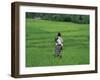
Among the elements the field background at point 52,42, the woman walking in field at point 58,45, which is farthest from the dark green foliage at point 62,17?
the woman walking in field at point 58,45

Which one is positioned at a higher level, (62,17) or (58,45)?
(62,17)

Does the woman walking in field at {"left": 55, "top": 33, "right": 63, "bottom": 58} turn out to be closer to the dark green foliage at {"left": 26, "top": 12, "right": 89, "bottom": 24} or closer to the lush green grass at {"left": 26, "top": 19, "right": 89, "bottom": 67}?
the lush green grass at {"left": 26, "top": 19, "right": 89, "bottom": 67}

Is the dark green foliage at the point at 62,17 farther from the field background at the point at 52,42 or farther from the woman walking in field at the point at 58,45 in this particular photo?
the woman walking in field at the point at 58,45

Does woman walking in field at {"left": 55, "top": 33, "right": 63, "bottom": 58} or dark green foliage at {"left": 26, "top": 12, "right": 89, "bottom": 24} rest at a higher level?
dark green foliage at {"left": 26, "top": 12, "right": 89, "bottom": 24}

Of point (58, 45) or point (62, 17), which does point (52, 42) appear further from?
point (62, 17)

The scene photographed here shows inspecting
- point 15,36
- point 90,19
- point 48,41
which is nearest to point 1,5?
point 15,36

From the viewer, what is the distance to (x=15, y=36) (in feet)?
6.30

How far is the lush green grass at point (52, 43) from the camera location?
201cm

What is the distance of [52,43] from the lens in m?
2.08

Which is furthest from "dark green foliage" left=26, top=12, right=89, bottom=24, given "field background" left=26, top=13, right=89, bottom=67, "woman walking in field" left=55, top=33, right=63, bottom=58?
"woman walking in field" left=55, top=33, right=63, bottom=58

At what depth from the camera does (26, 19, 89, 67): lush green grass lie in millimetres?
2006

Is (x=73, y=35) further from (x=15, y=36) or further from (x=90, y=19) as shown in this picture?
(x=15, y=36)

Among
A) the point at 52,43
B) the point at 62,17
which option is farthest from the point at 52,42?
the point at 62,17

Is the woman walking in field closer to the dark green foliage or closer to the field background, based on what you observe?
the field background
